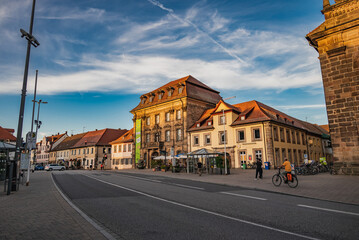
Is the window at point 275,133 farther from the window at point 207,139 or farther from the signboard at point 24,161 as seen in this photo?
the signboard at point 24,161

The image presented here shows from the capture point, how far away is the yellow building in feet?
106

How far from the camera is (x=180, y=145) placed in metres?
41.8

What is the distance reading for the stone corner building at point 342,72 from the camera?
18.1 metres

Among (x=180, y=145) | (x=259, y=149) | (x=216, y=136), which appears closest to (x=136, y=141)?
(x=180, y=145)

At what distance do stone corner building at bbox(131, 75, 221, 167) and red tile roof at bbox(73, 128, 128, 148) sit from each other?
→ 17160 mm

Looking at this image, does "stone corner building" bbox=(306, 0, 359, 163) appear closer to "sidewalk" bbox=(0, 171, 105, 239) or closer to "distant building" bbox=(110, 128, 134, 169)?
"sidewalk" bbox=(0, 171, 105, 239)

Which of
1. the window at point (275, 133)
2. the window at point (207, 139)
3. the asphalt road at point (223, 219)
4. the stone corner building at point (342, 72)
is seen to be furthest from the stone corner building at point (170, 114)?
the asphalt road at point (223, 219)

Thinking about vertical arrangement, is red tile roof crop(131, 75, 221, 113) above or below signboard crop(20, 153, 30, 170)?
above

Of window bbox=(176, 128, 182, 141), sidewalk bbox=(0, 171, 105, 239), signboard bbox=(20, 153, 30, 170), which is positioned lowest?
sidewalk bbox=(0, 171, 105, 239)

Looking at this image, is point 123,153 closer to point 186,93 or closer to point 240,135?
point 186,93

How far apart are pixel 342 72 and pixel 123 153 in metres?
46.5

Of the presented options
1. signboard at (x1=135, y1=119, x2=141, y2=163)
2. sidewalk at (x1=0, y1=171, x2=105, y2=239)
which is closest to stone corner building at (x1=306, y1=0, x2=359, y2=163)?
sidewalk at (x1=0, y1=171, x2=105, y2=239)

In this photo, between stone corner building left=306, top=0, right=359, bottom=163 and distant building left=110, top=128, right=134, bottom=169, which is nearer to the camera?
stone corner building left=306, top=0, right=359, bottom=163

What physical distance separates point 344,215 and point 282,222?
2332mm
